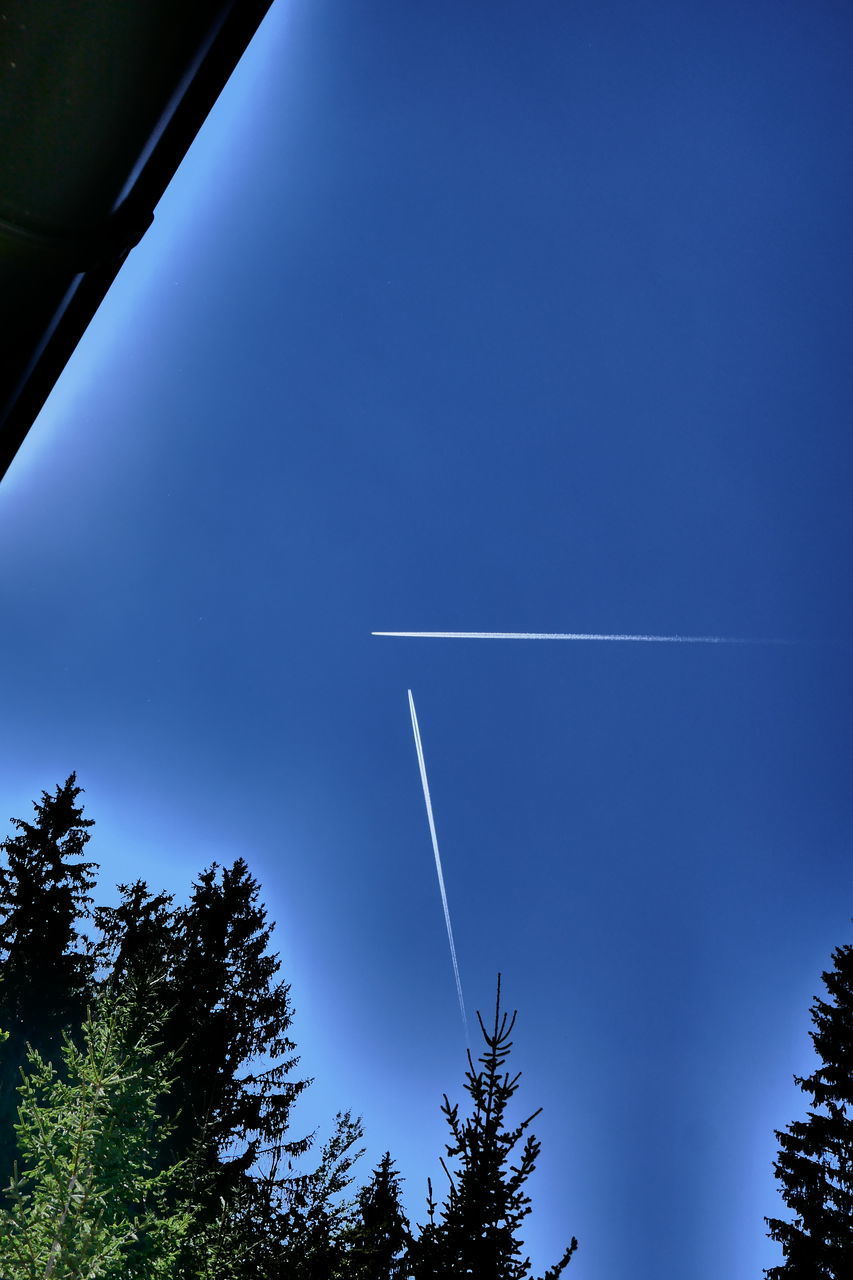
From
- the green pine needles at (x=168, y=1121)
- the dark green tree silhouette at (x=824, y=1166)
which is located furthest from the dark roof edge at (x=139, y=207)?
the dark green tree silhouette at (x=824, y=1166)

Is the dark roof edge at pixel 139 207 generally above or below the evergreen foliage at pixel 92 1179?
above

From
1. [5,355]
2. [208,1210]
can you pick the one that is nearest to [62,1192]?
[208,1210]

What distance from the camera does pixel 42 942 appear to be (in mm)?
22156

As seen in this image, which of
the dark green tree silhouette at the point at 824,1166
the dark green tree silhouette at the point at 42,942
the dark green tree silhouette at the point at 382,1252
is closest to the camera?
the dark green tree silhouette at the point at 382,1252

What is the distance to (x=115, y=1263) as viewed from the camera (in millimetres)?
10344

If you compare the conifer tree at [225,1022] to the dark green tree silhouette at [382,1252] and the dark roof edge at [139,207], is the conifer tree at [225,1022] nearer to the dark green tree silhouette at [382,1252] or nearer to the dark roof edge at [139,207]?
the dark green tree silhouette at [382,1252]

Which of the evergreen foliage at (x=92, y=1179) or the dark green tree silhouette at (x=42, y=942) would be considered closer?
the evergreen foliage at (x=92, y=1179)

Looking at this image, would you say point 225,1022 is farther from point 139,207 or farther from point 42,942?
point 139,207

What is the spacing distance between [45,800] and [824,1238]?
2644cm

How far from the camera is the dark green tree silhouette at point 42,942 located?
21.5m

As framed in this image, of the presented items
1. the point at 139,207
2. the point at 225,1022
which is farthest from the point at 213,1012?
the point at 139,207

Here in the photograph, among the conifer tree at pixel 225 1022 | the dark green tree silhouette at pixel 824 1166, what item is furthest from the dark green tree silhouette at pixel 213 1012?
the dark green tree silhouette at pixel 824 1166

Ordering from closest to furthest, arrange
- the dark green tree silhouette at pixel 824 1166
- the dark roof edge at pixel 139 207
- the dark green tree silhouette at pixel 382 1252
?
the dark roof edge at pixel 139 207 < the dark green tree silhouette at pixel 382 1252 < the dark green tree silhouette at pixel 824 1166

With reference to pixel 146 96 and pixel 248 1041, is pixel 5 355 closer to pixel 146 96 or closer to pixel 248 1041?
pixel 146 96
